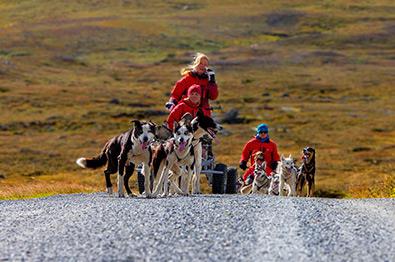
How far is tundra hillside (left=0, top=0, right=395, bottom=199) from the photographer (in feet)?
178

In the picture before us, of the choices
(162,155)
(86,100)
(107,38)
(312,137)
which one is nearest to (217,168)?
(162,155)

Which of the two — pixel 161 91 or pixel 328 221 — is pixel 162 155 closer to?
pixel 328 221

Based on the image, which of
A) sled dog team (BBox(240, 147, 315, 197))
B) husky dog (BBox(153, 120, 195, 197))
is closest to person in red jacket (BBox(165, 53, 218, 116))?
husky dog (BBox(153, 120, 195, 197))

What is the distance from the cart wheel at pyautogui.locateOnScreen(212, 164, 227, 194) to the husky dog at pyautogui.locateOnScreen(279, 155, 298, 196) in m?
1.27

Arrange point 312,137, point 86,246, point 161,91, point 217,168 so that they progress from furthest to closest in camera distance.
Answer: point 161,91, point 312,137, point 217,168, point 86,246

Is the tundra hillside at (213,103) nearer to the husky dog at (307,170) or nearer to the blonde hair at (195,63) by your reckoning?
the husky dog at (307,170)

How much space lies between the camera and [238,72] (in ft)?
468

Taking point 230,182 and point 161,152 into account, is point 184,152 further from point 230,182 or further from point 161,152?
point 230,182

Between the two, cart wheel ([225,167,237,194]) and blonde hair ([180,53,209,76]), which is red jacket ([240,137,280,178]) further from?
blonde hair ([180,53,209,76])

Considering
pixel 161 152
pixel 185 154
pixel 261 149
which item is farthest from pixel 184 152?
pixel 261 149

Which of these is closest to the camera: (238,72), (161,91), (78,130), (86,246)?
(86,246)

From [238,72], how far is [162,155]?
12521 cm

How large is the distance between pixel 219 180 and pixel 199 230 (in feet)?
30.8

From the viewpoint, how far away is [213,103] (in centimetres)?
9169
